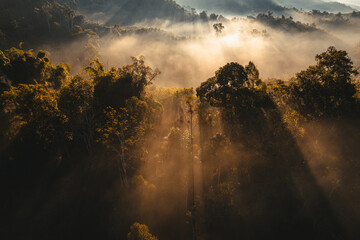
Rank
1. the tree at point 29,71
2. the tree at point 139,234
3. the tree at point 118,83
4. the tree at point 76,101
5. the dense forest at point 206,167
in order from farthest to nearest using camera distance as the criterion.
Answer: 1. the tree at point 118,83
2. the tree at point 29,71
3. the tree at point 76,101
4. the dense forest at point 206,167
5. the tree at point 139,234

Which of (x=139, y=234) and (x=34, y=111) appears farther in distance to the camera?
(x=34, y=111)

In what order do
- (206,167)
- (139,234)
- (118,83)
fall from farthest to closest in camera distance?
1. (118,83)
2. (206,167)
3. (139,234)

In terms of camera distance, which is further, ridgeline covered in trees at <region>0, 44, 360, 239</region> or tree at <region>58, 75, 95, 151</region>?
tree at <region>58, 75, 95, 151</region>

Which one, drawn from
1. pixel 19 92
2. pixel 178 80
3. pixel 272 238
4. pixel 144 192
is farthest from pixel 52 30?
pixel 272 238

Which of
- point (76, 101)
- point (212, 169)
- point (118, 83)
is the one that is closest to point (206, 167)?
point (212, 169)

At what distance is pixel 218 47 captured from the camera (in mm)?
164750

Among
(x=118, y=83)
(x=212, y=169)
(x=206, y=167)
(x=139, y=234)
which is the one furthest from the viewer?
(x=118, y=83)

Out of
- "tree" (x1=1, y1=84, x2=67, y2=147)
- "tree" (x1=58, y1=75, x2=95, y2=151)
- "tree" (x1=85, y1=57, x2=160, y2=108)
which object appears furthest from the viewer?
"tree" (x1=85, y1=57, x2=160, y2=108)

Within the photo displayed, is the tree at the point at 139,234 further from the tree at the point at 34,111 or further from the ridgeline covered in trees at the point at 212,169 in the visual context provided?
the tree at the point at 34,111

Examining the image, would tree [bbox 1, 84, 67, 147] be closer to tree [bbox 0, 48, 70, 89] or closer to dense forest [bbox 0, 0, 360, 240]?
dense forest [bbox 0, 0, 360, 240]

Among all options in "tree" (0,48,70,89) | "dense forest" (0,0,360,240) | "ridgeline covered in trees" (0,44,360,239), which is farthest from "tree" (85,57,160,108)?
"tree" (0,48,70,89)

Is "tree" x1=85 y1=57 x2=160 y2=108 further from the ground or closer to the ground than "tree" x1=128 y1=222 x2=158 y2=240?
further from the ground

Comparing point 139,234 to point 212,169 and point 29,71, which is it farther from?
point 29,71

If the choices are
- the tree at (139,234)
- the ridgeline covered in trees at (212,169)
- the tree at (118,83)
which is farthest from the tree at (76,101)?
the tree at (139,234)
